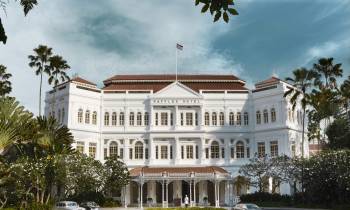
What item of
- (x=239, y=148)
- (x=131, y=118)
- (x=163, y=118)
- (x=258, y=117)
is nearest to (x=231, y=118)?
(x=258, y=117)

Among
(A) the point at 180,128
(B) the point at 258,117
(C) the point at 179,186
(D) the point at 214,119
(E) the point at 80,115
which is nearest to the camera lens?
(C) the point at 179,186

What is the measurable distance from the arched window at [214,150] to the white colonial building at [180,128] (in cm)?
12

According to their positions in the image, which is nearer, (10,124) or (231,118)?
(10,124)

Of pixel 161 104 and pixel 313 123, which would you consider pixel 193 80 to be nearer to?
pixel 161 104

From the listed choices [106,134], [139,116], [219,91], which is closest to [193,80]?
[219,91]

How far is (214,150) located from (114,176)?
1367cm

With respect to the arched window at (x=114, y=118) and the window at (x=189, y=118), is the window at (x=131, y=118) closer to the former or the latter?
the arched window at (x=114, y=118)

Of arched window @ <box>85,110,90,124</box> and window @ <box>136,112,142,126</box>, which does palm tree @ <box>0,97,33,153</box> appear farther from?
window @ <box>136,112,142,126</box>

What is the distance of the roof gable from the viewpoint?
5653cm

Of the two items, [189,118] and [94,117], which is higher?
[94,117]

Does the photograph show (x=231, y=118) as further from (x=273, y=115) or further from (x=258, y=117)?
(x=273, y=115)

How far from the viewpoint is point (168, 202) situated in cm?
5428

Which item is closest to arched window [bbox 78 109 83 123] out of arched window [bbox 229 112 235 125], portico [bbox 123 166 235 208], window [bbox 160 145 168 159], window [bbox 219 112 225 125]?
portico [bbox 123 166 235 208]

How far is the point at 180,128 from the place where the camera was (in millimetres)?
56312
